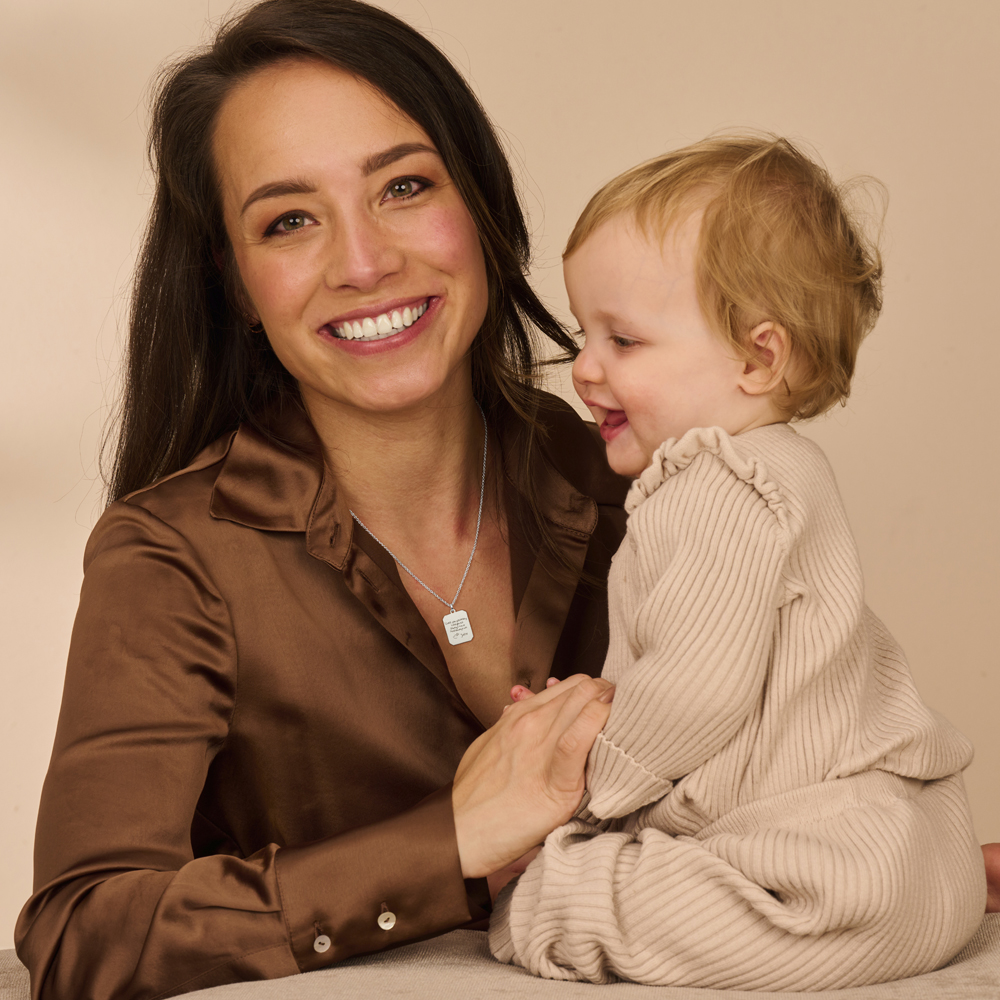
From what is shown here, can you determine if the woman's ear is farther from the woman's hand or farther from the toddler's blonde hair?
the woman's hand

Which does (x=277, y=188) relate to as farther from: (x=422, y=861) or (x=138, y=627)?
(x=422, y=861)

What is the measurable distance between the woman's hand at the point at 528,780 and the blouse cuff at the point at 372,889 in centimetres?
3

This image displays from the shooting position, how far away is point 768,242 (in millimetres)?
1613

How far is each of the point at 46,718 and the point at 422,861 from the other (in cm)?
212

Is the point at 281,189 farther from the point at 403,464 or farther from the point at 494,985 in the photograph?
the point at 494,985

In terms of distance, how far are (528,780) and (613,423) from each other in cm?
55

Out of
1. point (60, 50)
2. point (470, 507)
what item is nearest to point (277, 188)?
point (470, 507)

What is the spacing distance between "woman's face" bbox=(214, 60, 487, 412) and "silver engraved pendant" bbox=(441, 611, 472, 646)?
37cm

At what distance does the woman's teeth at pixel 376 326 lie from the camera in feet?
6.28

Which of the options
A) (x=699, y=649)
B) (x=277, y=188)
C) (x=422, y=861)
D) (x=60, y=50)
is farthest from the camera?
(x=60, y=50)

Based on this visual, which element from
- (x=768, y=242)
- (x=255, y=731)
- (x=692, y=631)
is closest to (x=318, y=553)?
(x=255, y=731)

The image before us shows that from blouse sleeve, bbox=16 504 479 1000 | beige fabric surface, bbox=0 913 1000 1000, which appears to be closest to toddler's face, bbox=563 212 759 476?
blouse sleeve, bbox=16 504 479 1000

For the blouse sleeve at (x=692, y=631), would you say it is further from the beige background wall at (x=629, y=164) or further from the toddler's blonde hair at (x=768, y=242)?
the beige background wall at (x=629, y=164)

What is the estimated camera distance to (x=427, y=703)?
1.90 metres
